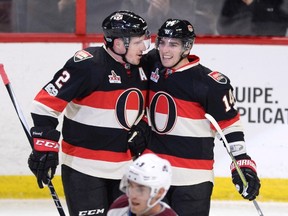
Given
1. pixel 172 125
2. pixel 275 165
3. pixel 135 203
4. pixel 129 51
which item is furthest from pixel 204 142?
pixel 275 165

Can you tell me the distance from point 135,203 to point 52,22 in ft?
9.69

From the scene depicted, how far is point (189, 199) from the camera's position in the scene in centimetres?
421

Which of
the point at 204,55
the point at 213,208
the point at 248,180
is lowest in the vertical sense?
the point at 213,208

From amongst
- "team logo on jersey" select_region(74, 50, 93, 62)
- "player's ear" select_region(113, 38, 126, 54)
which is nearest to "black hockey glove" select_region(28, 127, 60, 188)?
"team logo on jersey" select_region(74, 50, 93, 62)

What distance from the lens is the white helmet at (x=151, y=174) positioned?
3.23m

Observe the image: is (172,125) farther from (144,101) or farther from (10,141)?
(10,141)

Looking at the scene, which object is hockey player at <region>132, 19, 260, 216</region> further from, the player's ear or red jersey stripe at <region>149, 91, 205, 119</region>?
the player's ear

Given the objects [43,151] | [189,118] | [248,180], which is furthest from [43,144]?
[248,180]

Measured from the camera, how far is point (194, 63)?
430cm

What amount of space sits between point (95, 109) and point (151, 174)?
103cm

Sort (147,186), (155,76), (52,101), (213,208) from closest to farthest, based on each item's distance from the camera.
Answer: (147,186), (52,101), (155,76), (213,208)

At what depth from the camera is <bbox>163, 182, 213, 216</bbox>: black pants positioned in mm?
4188

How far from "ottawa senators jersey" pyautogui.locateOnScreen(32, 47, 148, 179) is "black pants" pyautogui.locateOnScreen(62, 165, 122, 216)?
32 mm

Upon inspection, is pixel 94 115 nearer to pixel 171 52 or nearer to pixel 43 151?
pixel 43 151
